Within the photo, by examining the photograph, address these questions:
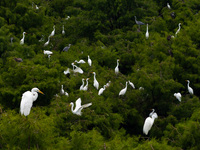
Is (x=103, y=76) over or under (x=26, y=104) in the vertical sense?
under

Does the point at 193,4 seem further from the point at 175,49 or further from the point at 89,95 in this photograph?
the point at 89,95

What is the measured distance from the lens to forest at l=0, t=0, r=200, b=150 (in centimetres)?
675

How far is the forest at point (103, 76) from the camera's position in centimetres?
675

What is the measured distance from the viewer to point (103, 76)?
522 inches

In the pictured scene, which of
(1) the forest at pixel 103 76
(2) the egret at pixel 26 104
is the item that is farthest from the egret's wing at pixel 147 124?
(2) the egret at pixel 26 104

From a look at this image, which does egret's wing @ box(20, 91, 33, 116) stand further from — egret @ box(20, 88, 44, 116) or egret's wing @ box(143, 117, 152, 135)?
egret's wing @ box(143, 117, 152, 135)

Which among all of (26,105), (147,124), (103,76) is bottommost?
(103,76)

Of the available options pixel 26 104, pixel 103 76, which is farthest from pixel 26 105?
pixel 103 76

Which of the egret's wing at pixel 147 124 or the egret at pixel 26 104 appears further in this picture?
the egret's wing at pixel 147 124

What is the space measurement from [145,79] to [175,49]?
2964 millimetres

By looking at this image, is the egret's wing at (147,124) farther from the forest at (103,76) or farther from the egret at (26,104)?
the egret at (26,104)

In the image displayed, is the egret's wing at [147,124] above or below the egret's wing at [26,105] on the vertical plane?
below

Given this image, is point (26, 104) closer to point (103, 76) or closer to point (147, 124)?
point (147, 124)

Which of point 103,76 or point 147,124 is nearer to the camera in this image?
point 147,124
